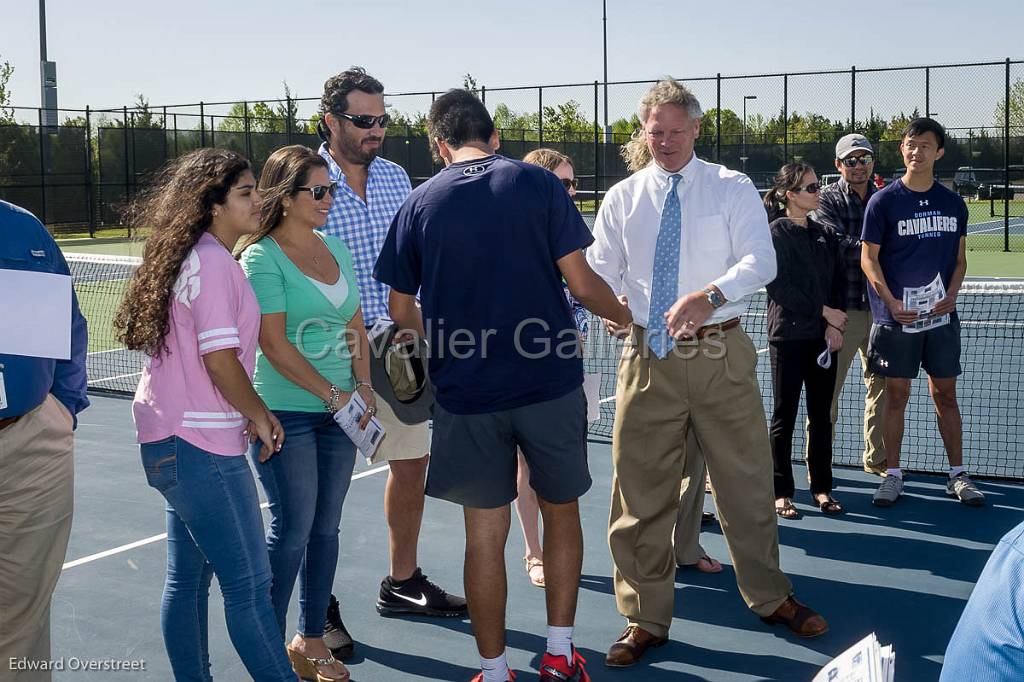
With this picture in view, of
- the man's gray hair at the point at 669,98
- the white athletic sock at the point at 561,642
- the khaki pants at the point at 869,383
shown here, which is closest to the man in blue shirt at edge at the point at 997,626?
the white athletic sock at the point at 561,642

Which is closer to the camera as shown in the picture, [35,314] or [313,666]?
[35,314]

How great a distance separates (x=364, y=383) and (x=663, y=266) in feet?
4.25

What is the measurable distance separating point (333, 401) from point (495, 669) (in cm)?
114

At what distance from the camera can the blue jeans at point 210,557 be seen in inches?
127

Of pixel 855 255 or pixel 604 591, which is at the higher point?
pixel 855 255

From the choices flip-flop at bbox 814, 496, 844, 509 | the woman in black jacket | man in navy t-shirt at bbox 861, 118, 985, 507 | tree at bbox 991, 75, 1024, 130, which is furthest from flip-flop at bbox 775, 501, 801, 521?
tree at bbox 991, 75, 1024, 130

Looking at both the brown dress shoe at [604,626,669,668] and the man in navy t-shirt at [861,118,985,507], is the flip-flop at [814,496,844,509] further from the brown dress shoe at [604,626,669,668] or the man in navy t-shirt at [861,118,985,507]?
the brown dress shoe at [604,626,669,668]

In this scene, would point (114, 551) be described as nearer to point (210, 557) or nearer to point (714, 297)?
point (210, 557)

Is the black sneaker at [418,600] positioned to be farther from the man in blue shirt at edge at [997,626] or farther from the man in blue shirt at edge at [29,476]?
the man in blue shirt at edge at [997,626]

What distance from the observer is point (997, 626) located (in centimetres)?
Answer: 150

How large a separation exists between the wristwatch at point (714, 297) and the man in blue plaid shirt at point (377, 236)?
55.3 inches

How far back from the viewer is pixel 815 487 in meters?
6.04

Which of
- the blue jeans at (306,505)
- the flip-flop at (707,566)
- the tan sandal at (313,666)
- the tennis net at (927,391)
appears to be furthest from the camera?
the tennis net at (927,391)

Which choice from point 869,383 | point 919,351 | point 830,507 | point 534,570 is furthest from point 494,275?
point 869,383
